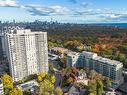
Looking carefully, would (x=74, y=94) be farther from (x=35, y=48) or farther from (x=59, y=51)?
(x=59, y=51)

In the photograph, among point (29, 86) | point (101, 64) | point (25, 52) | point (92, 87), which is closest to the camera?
point (92, 87)

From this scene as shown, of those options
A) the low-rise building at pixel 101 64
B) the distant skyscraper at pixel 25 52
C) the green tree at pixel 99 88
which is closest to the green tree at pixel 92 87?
the green tree at pixel 99 88

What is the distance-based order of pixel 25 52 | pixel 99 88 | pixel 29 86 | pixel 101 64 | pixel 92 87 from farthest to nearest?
1. pixel 101 64
2. pixel 25 52
3. pixel 29 86
4. pixel 99 88
5. pixel 92 87

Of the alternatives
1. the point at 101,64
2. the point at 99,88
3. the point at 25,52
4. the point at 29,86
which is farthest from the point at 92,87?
the point at 25,52

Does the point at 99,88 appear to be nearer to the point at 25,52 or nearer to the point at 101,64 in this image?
the point at 101,64

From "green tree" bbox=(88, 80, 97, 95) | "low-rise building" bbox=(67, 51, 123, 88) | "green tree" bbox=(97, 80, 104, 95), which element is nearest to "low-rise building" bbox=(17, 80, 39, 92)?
"green tree" bbox=(88, 80, 97, 95)

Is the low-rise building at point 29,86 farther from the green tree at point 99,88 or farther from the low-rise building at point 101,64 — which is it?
the low-rise building at point 101,64

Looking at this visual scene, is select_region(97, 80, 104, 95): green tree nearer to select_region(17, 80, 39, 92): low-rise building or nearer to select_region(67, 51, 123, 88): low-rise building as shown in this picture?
select_region(67, 51, 123, 88): low-rise building

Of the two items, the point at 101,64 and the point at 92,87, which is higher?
the point at 101,64
